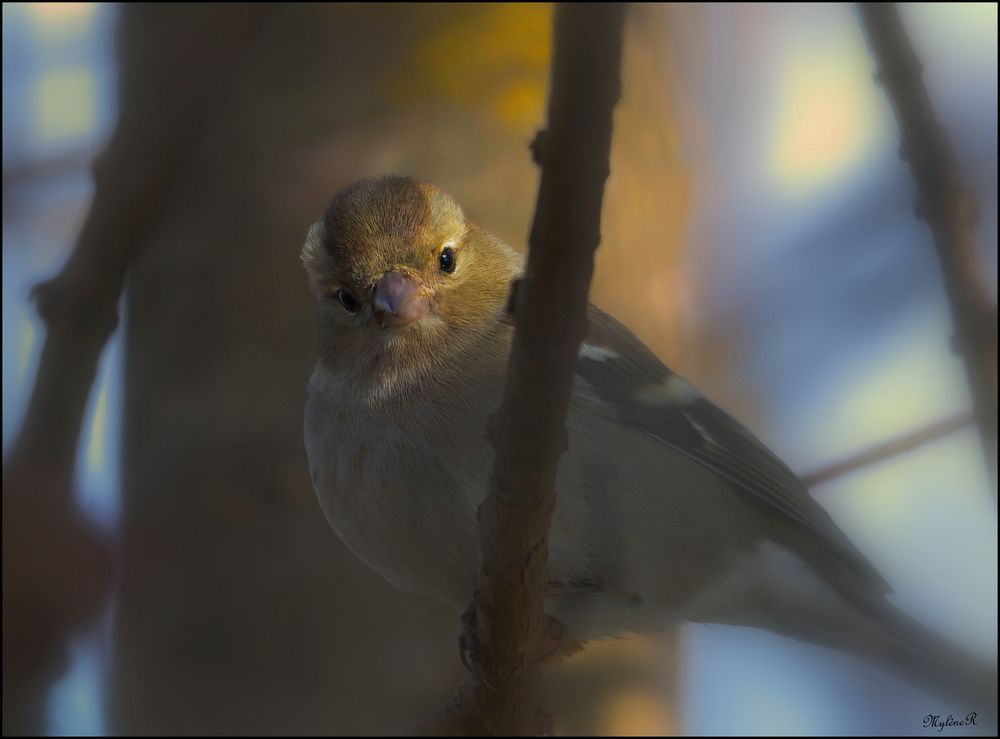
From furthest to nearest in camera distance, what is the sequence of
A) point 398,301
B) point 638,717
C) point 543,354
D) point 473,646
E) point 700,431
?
point 638,717 < point 700,431 < point 398,301 < point 473,646 < point 543,354

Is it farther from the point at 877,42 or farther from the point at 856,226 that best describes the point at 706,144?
the point at 877,42

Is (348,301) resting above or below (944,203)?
above

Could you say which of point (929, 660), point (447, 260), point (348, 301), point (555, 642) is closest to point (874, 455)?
point (929, 660)

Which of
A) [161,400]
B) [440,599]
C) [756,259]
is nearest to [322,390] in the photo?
Result: [440,599]

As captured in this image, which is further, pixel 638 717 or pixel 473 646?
pixel 638 717

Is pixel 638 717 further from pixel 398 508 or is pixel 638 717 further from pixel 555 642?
pixel 398 508

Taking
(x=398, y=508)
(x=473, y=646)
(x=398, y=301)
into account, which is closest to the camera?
(x=473, y=646)

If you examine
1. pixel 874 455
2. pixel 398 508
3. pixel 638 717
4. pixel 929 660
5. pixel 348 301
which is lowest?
pixel 929 660

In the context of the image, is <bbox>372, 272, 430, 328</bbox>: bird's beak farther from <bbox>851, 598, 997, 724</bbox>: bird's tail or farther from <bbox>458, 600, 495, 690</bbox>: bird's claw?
<bbox>851, 598, 997, 724</bbox>: bird's tail
